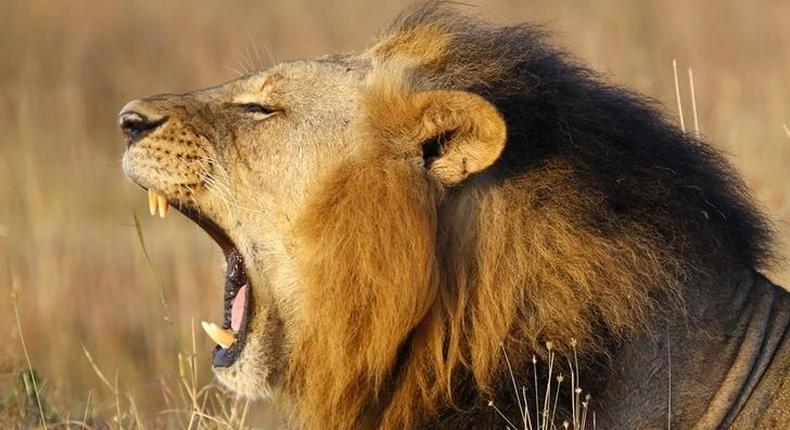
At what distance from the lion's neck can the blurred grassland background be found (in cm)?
56

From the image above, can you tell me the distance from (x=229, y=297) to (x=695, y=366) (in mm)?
1363

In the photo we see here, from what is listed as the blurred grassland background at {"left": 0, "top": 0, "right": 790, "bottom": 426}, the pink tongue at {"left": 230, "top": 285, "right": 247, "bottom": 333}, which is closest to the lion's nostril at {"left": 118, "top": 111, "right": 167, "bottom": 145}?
the pink tongue at {"left": 230, "top": 285, "right": 247, "bottom": 333}

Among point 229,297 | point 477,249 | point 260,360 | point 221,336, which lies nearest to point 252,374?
point 260,360

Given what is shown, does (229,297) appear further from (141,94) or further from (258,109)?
(141,94)

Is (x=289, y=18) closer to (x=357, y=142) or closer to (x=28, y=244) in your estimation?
(x=28, y=244)

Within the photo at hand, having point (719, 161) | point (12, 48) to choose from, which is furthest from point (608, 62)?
point (719, 161)

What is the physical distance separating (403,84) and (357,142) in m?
0.21

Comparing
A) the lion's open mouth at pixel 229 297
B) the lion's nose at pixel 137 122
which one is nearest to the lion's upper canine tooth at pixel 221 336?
the lion's open mouth at pixel 229 297

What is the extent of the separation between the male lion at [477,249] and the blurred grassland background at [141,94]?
0.65 meters

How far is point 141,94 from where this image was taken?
584 inches

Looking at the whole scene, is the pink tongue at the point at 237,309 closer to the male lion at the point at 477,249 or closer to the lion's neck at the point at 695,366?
the male lion at the point at 477,249

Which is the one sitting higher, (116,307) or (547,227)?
(547,227)

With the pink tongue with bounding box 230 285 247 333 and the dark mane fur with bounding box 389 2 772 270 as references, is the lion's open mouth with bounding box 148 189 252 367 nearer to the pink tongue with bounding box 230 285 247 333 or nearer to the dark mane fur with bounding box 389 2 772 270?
the pink tongue with bounding box 230 285 247 333

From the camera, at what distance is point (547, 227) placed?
182 inches
